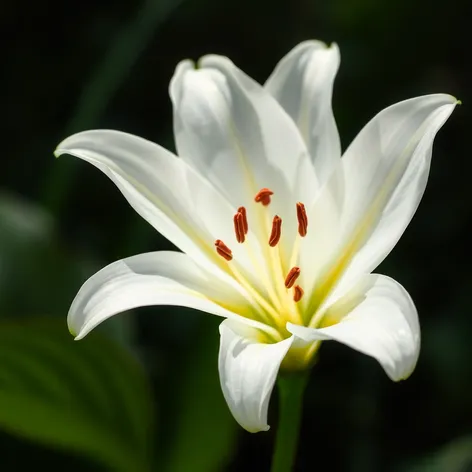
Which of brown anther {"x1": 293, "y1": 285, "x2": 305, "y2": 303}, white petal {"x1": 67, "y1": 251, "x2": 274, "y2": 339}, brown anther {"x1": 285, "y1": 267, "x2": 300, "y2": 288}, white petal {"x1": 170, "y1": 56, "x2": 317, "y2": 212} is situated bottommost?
white petal {"x1": 67, "y1": 251, "x2": 274, "y2": 339}

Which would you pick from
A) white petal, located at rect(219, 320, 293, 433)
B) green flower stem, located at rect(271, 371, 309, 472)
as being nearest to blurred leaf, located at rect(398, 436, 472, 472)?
green flower stem, located at rect(271, 371, 309, 472)

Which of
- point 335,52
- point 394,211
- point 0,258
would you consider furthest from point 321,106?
point 0,258

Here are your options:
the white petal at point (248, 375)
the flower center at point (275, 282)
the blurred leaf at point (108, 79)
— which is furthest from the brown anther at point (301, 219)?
the blurred leaf at point (108, 79)

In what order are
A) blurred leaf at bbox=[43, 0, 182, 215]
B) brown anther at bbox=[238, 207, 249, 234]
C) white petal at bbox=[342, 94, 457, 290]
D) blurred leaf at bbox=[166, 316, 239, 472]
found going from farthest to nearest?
blurred leaf at bbox=[43, 0, 182, 215], blurred leaf at bbox=[166, 316, 239, 472], brown anther at bbox=[238, 207, 249, 234], white petal at bbox=[342, 94, 457, 290]

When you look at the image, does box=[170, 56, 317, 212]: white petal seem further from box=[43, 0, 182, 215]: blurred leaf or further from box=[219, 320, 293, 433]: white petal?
box=[43, 0, 182, 215]: blurred leaf

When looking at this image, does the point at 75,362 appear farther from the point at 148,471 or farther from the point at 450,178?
the point at 450,178

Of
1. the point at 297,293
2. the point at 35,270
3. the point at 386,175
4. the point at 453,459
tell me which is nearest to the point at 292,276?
the point at 297,293

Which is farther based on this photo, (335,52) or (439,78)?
(439,78)

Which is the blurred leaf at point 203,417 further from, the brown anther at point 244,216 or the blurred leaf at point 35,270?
the brown anther at point 244,216
